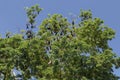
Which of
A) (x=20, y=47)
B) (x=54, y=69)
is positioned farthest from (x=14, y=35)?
(x=54, y=69)

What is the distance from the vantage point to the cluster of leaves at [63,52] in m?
32.8

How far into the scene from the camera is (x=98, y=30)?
3531cm

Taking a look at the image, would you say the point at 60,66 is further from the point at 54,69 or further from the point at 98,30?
the point at 98,30

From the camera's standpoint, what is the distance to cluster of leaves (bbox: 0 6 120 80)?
3284 centimetres

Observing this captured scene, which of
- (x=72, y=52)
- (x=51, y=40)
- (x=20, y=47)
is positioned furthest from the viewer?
(x=51, y=40)

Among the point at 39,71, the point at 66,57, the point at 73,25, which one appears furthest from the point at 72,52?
the point at 73,25

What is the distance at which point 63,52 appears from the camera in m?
32.4

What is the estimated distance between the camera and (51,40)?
3706 centimetres

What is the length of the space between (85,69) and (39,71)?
3940 mm

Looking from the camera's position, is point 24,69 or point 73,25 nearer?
point 24,69

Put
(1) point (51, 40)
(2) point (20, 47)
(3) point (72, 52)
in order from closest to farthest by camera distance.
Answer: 1. (3) point (72, 52)
2. (2) point (20, 47)
3. (1) point (51, 40)

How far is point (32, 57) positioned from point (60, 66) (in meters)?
3.43

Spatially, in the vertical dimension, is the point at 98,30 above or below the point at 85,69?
above

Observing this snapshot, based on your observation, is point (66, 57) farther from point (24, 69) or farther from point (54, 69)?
point (24, 69)
